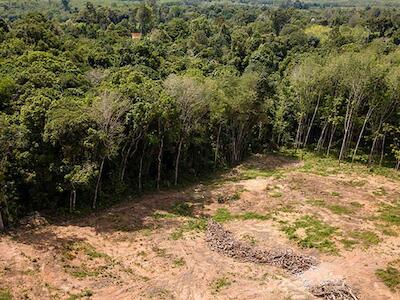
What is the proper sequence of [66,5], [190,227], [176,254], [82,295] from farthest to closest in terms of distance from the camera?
[66,5], [190,227], [176,254], [82,295]

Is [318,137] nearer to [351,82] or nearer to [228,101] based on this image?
[351,82]

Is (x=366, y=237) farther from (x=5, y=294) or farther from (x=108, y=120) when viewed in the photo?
(x=5, y=294)

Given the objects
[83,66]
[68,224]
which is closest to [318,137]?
[83,66]

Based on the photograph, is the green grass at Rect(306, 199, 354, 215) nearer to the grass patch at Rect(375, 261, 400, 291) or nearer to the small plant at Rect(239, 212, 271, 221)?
the small plant at Rect(239, 212, 271, 221)

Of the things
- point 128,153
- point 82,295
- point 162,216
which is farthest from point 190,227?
point 82,295

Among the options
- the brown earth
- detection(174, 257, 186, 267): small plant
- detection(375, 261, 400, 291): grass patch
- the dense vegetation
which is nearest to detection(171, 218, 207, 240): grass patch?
the brown earth

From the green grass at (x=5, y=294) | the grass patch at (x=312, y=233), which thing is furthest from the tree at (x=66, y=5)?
the green grass at (x=5, y=294)
